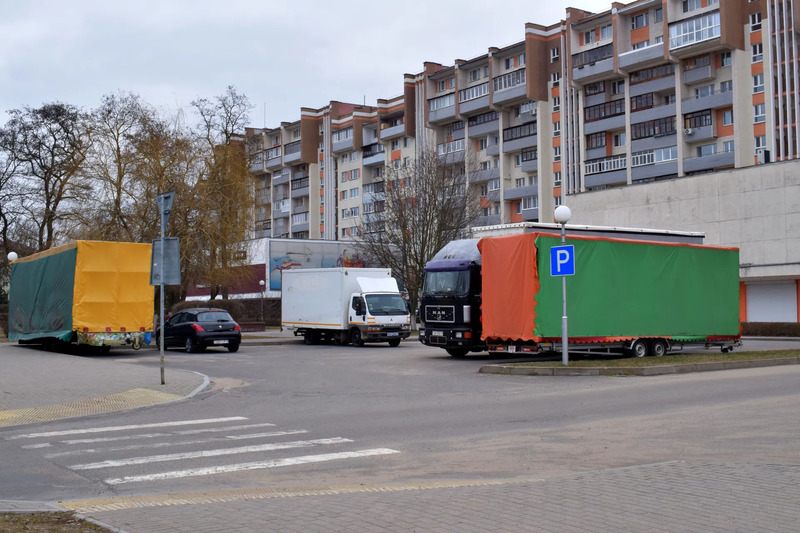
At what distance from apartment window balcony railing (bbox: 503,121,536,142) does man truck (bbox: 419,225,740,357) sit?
1862 inches

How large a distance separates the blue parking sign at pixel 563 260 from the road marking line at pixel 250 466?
10.8 meters

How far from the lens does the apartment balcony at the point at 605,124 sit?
211 ft

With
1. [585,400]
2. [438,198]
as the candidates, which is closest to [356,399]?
[585,400]

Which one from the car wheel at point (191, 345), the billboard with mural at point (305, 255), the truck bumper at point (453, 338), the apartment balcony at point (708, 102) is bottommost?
the car wheel at point (191, 345)

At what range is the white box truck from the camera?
32438 millimetres

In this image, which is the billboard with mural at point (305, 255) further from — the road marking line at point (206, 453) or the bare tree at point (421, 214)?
the road marking line at point (206, 453)

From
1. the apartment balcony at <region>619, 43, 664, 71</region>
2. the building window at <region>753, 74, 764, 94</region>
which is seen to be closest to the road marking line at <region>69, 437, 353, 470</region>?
the building window at <region>753, 74, 764, 94</region>

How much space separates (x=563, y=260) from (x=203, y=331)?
1504 centimetres

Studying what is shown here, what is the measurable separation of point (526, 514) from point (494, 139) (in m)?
73.1

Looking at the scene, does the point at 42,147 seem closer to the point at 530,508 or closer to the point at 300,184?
the point at 530,508

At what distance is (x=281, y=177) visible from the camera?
351ft

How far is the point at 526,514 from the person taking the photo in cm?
591

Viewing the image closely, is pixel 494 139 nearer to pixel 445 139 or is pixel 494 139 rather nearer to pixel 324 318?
pixel 445 139

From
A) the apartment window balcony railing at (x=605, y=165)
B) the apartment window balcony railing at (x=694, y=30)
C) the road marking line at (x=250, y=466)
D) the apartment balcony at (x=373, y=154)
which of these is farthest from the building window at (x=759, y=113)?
the road marking line at (x=250, y=466)
